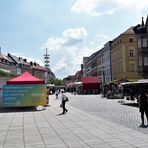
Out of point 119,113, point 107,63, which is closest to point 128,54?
point 107,63

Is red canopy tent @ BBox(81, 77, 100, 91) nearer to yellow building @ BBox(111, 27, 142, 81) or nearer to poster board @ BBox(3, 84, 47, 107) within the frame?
yellow building @ BBox(111, 27, 142, 81)

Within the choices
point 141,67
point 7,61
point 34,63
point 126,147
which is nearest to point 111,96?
point 141,67

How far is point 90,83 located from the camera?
81812mm

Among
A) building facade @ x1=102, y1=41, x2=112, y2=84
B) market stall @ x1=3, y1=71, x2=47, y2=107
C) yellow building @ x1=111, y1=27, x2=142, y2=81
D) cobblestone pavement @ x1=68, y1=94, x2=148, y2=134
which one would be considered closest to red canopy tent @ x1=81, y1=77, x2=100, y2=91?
yellow building @ x1=111, y1=27, x2=142, y2=81

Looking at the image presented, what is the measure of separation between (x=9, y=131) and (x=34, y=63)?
172m

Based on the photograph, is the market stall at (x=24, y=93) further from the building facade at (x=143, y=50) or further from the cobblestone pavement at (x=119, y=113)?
the building facade at (x=143, y=50)

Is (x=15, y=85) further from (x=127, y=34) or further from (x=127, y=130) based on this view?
(x=127, y=34)

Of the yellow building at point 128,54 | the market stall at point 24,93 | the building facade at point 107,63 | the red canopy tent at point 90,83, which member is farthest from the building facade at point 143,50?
the building facade at point 107,63

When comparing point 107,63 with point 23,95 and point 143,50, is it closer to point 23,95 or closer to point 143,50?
point 143,50

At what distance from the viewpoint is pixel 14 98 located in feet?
108

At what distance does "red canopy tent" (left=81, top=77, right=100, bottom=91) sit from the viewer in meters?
81.4

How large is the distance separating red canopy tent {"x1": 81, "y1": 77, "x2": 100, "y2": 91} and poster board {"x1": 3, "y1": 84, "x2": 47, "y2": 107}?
48064mm

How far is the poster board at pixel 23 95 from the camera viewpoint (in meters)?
33.0

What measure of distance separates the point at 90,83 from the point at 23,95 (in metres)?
49.2
